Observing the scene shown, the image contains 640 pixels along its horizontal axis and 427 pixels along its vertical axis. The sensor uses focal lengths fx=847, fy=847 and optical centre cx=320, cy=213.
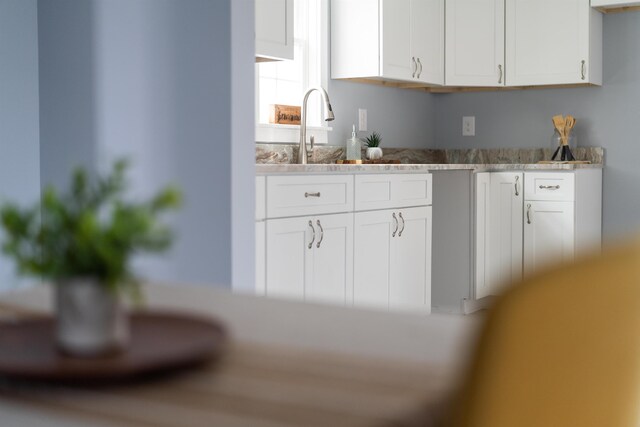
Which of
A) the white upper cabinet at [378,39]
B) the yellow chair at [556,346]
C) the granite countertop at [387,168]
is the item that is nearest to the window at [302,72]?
the white upper cabinet at [378,39]

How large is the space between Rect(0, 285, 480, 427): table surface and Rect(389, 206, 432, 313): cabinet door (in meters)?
3.02

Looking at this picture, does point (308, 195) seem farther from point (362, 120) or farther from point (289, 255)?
point (362, 120)

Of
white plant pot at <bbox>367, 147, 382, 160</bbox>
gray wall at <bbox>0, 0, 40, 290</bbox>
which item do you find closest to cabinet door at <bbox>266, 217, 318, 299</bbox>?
gray wall at <bbox>0, 0, 40, 290</bbox>

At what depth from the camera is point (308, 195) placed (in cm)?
335

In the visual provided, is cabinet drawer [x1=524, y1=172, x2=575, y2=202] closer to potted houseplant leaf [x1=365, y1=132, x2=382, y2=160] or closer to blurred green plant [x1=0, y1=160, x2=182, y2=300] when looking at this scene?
potted houseplant leaf [x1=365, y1=132, x2=382, y2=160]

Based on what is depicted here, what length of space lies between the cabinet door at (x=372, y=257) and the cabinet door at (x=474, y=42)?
1.79 meters

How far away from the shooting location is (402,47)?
4.95 metres

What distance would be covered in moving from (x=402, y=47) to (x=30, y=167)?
Answer: 2533mm

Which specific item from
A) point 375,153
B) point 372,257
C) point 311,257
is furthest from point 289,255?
point 375,153

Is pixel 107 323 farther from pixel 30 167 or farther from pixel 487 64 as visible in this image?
pixel 487 64

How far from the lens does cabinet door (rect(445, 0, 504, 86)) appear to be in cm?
541

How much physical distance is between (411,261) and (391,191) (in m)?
0.44

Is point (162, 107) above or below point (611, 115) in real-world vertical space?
below

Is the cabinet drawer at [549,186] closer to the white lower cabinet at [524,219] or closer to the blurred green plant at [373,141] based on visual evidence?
the white lower cabinet at [524,219]
